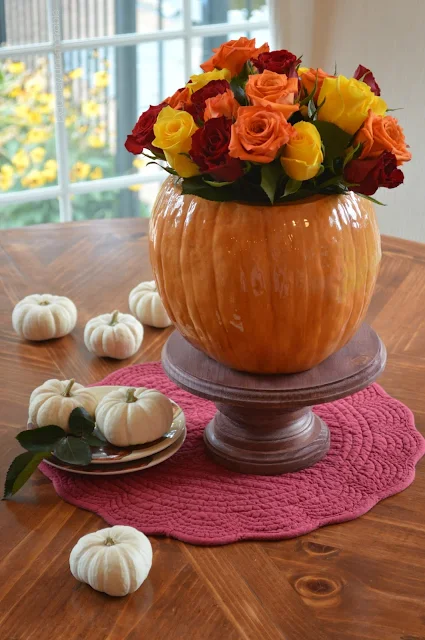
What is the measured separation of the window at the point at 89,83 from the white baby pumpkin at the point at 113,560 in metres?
2.37

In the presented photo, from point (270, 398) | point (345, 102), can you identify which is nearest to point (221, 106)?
point (345, 102)

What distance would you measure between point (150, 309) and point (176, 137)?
579mm

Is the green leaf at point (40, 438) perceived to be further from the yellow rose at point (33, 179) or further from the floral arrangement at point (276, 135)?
the yellow rose at point (33, 179)

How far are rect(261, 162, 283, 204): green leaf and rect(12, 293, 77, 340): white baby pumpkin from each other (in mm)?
623

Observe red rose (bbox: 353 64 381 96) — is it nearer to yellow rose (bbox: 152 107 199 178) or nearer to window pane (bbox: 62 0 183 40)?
yellow rose (bbox: 152 107 199 178)

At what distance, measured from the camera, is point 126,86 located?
3.61m

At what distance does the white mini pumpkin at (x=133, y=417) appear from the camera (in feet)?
3.77

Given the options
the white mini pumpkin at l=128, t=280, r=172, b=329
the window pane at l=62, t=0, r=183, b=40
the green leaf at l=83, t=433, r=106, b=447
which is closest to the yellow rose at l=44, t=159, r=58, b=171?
the window pane at l=62, t=0, r=183, b=40

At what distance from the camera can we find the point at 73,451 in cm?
114

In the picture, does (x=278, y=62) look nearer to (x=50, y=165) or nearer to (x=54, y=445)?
(x=54, y=445)

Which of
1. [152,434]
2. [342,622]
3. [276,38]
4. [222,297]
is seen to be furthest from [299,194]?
[276,38]

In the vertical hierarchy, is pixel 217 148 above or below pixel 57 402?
above

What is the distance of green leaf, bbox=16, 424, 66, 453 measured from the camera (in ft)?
3.77

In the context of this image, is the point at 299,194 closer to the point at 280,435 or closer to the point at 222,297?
the point at 222,297
